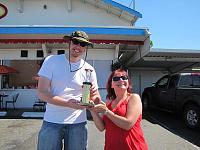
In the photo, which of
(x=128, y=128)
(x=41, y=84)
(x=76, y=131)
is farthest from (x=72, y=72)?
(x=128, y=128)

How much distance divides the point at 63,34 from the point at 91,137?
613 centimetres

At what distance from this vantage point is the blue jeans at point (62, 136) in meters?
3.18

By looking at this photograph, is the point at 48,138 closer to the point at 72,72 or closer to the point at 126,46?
the point at 72,72

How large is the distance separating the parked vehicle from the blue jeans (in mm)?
6769

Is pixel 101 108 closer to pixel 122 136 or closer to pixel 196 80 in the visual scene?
pixel 122 136

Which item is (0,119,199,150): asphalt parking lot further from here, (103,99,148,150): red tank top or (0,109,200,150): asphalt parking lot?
(103,99,148,150): red tank top

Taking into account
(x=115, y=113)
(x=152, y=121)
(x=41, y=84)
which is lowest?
(x=152, y=121)

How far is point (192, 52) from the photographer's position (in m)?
13.9

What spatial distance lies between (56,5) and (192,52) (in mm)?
7460

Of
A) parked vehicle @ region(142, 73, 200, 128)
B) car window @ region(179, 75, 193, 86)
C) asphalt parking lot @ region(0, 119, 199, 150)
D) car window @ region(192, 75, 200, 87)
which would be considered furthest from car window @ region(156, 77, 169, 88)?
asphalt parking lot @ region(0, 119, 199, 150)

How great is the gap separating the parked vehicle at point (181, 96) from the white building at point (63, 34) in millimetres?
1865

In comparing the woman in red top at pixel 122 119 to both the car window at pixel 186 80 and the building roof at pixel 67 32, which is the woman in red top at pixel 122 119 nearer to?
the car window at pixel 186 80

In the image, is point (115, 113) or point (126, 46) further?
point (126, 46)

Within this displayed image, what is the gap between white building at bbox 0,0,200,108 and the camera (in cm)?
1333
